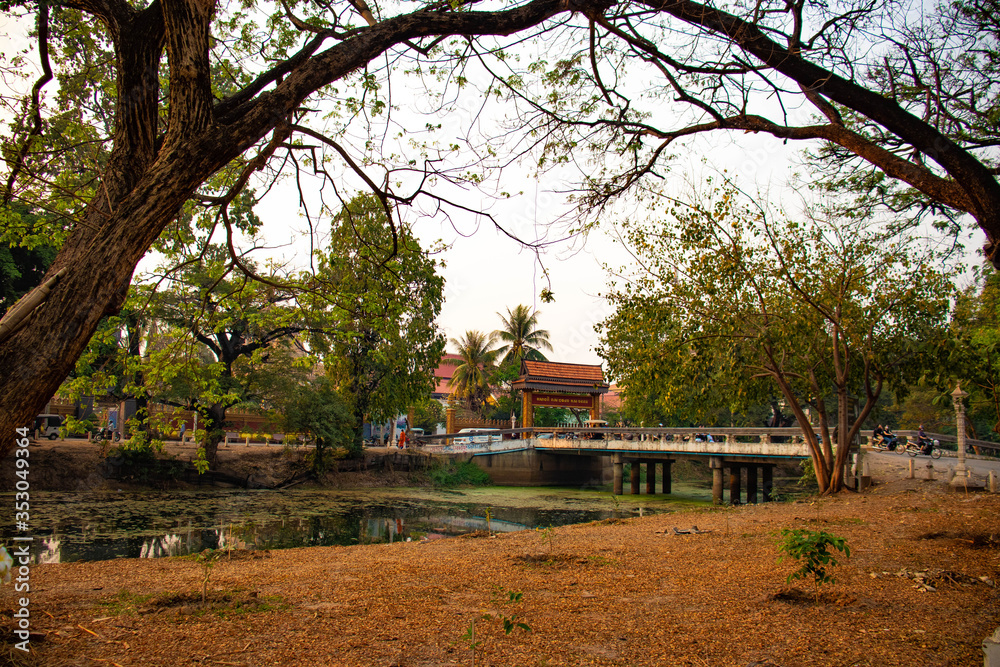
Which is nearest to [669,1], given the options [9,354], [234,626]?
[9,354]

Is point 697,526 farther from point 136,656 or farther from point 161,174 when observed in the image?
point 161,174

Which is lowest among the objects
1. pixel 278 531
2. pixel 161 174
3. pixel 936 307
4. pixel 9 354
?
pixel 278 531

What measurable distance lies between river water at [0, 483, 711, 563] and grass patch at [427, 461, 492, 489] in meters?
3.65

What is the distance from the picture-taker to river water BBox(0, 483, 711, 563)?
11875 mm

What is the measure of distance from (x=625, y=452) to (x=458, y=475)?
26.8 ft

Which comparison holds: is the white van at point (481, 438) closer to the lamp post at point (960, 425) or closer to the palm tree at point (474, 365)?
the palm tree at point (474, 365)

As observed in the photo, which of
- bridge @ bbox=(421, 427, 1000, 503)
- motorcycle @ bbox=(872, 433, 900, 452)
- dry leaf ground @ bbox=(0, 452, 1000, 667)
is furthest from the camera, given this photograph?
bridge @ bbox=(421, 427, 1000, 503)

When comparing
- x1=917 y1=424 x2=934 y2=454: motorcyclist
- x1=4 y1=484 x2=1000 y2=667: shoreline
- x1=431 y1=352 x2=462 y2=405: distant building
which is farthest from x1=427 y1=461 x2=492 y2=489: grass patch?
x1=4 y1=484 x2=1000 y2=667: shoreline

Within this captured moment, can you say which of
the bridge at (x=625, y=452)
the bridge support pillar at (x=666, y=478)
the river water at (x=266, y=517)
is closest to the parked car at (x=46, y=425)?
the river water at (x=266, y=517)

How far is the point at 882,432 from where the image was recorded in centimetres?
2362

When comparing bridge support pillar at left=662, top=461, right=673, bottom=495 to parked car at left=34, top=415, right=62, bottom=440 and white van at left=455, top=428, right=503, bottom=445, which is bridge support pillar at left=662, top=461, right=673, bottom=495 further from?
parked car at left=34, top=415, right=62, bottom=440

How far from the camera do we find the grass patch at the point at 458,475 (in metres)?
29.0

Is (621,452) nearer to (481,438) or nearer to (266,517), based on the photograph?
(481,438)

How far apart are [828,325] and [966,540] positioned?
8330 mm
